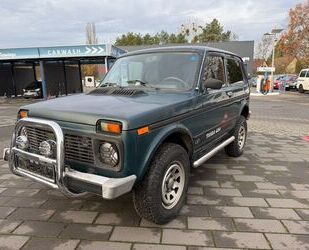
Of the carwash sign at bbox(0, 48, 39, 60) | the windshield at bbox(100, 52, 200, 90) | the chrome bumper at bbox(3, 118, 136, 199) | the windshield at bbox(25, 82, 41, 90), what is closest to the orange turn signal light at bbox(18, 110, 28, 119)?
the chrome bumper at bbox(3, 118, 136, 199)

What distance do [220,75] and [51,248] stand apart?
363 centimetres

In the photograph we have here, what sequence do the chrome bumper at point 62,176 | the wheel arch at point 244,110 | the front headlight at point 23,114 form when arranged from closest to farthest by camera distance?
the chrome bumper at point 62,176, the front headlight at point 23,114, the wheel arch at point 244,110

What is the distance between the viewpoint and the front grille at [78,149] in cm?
312

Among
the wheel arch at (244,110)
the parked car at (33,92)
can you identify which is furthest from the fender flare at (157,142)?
the parked car at (33,92)

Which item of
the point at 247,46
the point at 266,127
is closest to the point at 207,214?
the point at 266,127

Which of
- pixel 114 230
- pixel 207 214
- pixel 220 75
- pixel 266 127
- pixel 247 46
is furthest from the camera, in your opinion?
pixel 247 46

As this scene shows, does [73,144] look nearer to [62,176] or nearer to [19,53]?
[62,176]

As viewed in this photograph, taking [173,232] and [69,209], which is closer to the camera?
[173,232]

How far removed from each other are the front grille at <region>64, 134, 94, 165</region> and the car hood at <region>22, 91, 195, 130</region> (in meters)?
0.18

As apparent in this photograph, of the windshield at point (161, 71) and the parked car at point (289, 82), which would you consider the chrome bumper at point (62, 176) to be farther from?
the parked car at point (289, 82)

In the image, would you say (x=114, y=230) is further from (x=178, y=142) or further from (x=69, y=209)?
(x=178, y=142)

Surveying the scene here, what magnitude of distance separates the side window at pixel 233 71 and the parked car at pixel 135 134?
0.84 meters

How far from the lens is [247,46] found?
47500 mm

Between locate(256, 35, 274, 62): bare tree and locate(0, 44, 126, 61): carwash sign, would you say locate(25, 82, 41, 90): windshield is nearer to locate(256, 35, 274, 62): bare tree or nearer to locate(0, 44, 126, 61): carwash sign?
locate(0, 44, 126, 61): carwash sign
